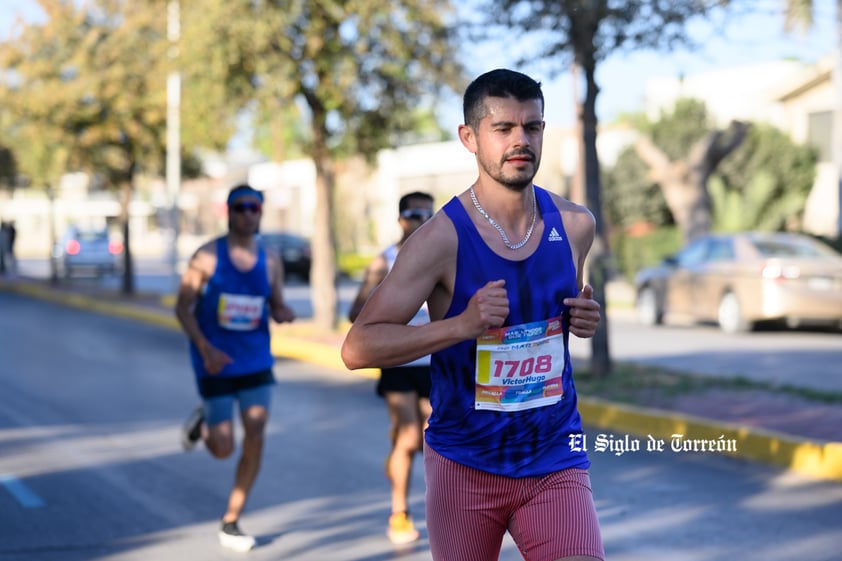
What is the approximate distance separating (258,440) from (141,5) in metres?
22.1

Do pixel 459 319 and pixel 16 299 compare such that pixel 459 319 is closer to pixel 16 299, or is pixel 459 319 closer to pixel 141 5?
pixel 141 5

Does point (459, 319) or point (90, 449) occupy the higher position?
point (459, 319)

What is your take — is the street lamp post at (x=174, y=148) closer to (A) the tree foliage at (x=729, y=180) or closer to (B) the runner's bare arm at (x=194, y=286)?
(A) the tree foliage at (x=729, y=180)

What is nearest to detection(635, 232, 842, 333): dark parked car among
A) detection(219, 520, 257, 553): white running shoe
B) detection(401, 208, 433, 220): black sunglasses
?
detection(401, 208, 433, 220): black sunglasses

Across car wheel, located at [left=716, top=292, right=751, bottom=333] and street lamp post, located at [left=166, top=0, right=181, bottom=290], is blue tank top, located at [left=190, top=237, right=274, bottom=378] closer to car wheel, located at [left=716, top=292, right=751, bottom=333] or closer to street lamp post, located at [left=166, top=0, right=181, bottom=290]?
car wheel, located at [left=716, top=292, right=751, bottom=333]

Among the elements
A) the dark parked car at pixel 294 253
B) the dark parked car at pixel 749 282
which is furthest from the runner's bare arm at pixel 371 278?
the dark parked car at pixel 294 253

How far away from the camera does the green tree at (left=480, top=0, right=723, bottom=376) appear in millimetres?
11516

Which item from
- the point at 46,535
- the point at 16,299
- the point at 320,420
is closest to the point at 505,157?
the point at 46,535

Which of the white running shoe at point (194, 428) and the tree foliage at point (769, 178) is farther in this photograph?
the tree foliage at point (769, 178)

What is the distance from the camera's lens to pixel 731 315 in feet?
60.4

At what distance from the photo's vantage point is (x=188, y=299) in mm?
6867

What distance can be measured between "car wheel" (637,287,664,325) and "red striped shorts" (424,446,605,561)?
1723 cm

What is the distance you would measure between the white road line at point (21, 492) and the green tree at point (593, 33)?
538cm

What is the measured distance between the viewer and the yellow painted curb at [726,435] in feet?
27.3
